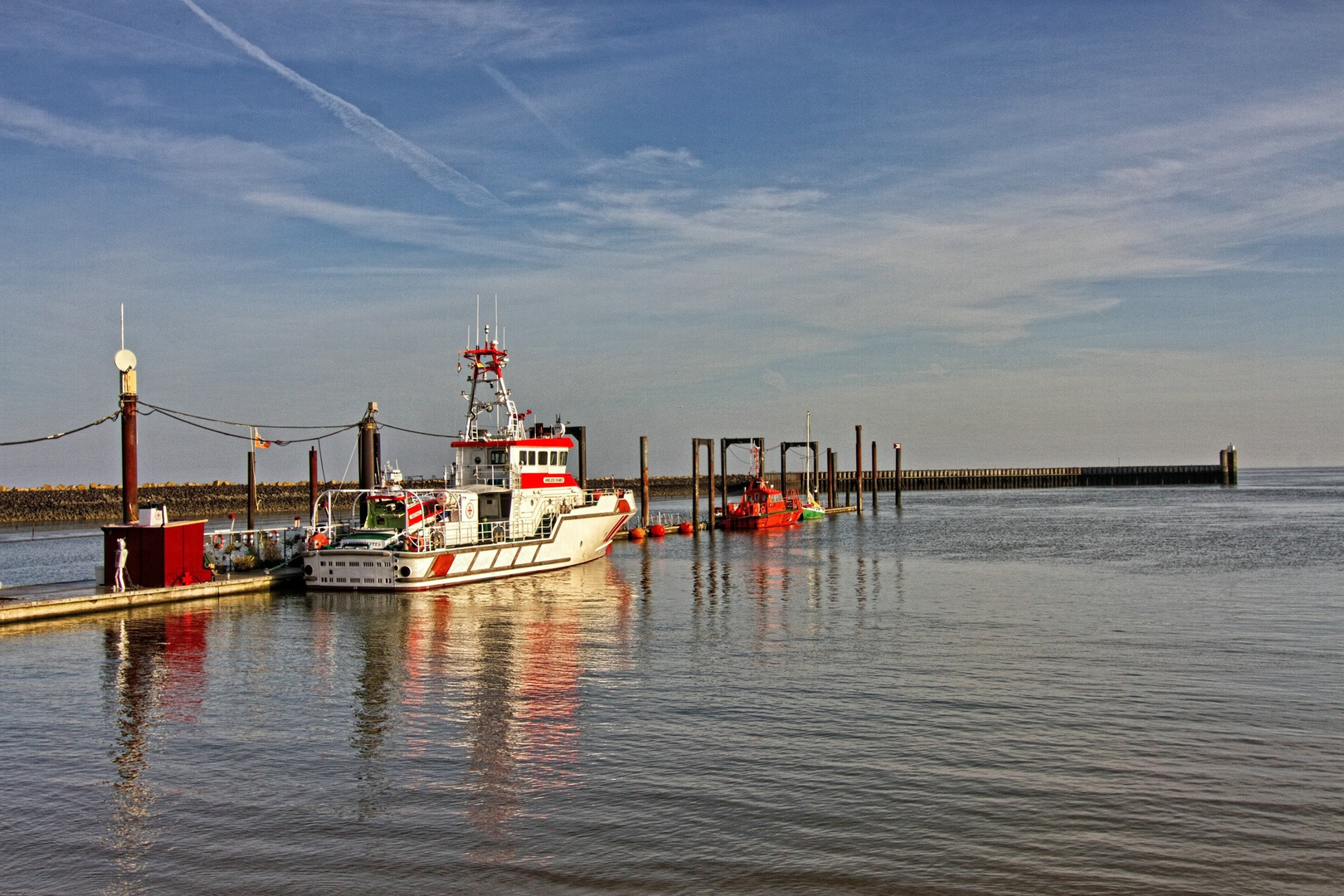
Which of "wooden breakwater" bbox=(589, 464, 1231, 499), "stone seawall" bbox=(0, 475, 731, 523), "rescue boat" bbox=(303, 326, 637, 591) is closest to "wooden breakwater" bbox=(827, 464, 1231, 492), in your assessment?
"wooden breakwater" bbox=(589, 464, 1231, 499)

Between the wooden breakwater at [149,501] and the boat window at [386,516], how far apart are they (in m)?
42.1

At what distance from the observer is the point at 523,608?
27406 millimetres

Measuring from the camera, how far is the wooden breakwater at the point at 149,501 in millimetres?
78938

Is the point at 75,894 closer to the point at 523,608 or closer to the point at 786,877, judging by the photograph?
the point at 786,877

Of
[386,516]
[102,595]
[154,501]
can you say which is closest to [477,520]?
[386,516]

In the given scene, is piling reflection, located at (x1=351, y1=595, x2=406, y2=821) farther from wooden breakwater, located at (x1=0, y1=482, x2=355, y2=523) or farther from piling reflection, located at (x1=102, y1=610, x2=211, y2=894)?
wooden breakwater, located at (x1=0, y1=482, x2=355, y2=523)

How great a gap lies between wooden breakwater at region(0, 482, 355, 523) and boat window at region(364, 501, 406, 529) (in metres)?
42.1

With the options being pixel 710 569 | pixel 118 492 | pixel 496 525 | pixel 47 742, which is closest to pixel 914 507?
pixel 710 569

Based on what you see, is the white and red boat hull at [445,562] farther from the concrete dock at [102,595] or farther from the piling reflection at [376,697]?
the piling reflection at [376,697]

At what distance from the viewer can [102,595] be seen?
82.5ft

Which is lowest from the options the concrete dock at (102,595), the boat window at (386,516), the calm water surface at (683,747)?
the calm water surface at (683,747)

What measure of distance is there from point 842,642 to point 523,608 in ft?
31.4

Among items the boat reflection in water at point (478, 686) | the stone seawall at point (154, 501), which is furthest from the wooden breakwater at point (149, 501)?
the boat reflection in water at point (478, 686)

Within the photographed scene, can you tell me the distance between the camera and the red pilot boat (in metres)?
64.1
